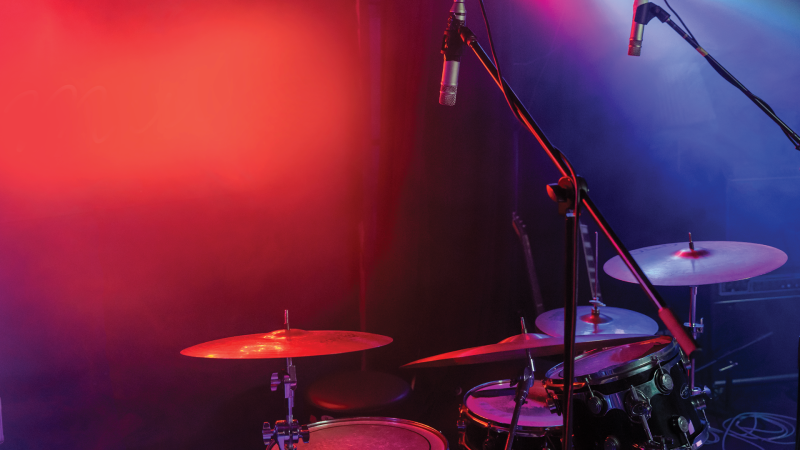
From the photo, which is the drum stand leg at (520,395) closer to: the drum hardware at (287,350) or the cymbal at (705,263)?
the drum hardware at (287,350)

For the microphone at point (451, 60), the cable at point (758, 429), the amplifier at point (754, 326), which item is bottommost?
the cable at point (758, 429)

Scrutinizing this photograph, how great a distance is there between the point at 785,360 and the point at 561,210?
3410 mm

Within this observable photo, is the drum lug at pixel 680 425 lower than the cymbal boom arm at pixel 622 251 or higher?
lower

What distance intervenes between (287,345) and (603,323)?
4.44 feet

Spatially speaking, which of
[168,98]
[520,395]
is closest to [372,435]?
[520,395]

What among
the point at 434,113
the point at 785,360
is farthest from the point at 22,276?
the point at 785,360

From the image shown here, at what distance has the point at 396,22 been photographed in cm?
304

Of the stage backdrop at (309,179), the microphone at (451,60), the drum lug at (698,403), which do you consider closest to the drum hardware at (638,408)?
the drum lug at (698,403)

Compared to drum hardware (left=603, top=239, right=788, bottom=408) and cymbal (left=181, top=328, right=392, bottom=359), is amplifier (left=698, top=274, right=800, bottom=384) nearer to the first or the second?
drum hardware (left=603, top=239, right=788, bottom=408)

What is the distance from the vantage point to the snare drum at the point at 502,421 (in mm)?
1744

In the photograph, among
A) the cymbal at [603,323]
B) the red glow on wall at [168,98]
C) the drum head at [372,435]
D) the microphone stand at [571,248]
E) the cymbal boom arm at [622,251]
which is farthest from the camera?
the red glow on wall at [168,98]

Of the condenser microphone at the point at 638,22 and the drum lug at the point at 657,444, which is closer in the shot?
the drum lug at the point at 657,444

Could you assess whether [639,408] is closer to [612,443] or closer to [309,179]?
[612,443]

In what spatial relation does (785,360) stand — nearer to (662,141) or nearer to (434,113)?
(662,141)
